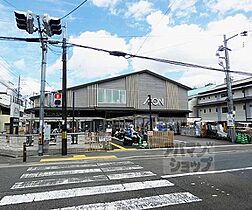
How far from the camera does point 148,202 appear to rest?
5363 millimetres

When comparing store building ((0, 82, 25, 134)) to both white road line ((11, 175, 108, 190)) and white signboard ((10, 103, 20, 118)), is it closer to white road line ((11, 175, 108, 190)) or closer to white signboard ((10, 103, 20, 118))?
white signboard ((10, 103, 20, 118))

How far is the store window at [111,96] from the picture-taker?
37031 millimetres

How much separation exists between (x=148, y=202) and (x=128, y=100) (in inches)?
1306

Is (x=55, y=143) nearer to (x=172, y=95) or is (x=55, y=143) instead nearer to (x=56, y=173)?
(x=56, y=173)

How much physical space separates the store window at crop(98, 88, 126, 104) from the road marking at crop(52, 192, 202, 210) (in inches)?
1244

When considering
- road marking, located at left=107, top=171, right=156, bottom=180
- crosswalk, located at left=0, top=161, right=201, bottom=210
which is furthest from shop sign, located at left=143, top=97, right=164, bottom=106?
road marking, located at left=107, top=171, right=156, bottom=180

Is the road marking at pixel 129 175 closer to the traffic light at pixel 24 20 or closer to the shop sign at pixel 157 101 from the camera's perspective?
the traffic light at pixel 24 20

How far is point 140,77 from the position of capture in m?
40.1

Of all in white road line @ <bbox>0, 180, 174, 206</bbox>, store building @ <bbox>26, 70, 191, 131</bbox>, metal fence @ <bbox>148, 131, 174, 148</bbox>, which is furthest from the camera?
store building @ <bbox>26, 70, 191, 131</bbox>

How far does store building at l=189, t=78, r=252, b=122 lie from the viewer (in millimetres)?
37787

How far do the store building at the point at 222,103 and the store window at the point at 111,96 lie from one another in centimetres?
1814

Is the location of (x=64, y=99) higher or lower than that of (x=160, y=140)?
higher

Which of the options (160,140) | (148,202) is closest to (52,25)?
(148,202)

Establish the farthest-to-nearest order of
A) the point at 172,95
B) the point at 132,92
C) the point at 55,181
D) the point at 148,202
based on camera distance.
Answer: the point at 172,95 < the point at 132,92 < the point at 55,181 < the point at 148,202
